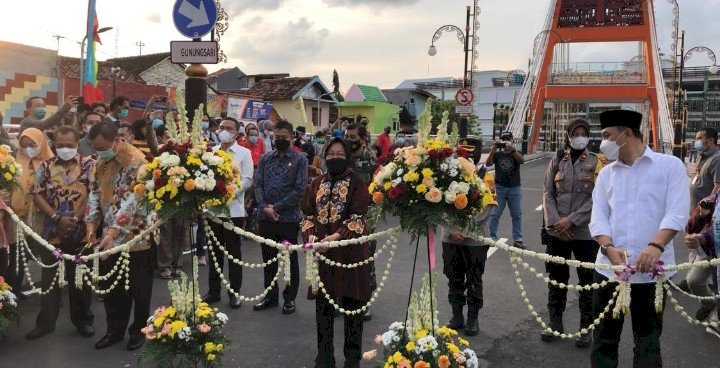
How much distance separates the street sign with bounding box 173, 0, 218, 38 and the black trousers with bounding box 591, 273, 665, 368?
5467mm

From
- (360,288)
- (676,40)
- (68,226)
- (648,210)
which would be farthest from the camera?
(676,40)

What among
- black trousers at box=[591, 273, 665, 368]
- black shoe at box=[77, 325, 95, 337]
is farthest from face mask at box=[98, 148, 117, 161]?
black trousers at box=[591, 273, 665, 368]

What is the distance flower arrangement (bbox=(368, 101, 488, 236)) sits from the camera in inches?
145

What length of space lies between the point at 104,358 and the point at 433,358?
2959 mm

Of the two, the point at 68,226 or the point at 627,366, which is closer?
the point at 627,366

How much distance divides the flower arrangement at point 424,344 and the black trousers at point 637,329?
892 mm

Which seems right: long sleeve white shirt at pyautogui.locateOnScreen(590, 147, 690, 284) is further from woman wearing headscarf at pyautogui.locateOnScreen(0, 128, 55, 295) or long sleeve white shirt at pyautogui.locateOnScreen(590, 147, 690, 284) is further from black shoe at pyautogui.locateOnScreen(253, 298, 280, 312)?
woman wearing headscarf at pyautogui.locateOnScreen(0, 128, 55, 295)

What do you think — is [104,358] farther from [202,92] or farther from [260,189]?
[202,92]

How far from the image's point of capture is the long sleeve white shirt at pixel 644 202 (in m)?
3.66

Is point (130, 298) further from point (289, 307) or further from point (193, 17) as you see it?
point (193, 17)

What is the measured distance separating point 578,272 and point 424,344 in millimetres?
2316

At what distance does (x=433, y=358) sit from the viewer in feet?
12.4

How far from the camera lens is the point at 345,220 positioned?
482 centimetres

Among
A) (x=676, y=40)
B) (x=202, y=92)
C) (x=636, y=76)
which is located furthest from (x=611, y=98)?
(x=202, y=92)
